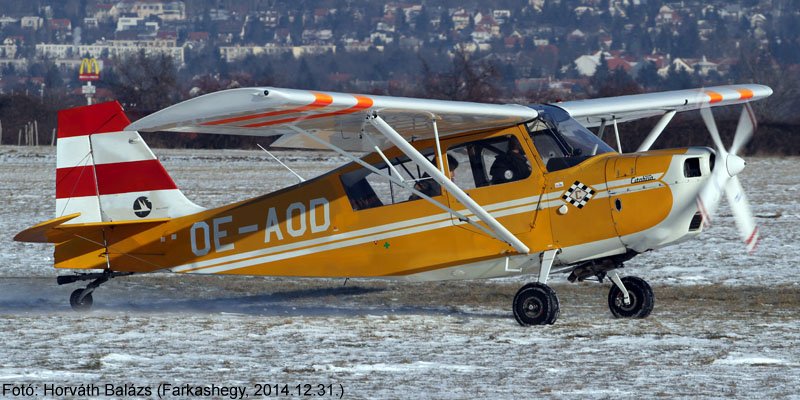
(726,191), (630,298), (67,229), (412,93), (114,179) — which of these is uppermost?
(726,191)

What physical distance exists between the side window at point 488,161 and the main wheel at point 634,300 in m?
1.55

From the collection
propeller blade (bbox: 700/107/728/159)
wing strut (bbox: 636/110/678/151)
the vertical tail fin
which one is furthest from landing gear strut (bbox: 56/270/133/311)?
propeller blade (bbox: 700/107/728/159)

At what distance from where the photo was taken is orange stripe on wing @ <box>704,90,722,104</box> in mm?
13516

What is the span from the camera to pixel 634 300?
11.9m

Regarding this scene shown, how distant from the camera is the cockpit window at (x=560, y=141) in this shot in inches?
451

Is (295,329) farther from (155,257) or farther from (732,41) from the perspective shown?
(732,41)

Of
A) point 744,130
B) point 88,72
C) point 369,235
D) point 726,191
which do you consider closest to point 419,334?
point 369,235

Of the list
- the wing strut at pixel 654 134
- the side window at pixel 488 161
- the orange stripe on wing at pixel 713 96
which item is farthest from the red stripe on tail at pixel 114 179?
the orange stripe on wing at pixel 713 96

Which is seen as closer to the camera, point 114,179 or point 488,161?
point 488,161

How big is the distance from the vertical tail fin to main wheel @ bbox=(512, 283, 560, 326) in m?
3.71

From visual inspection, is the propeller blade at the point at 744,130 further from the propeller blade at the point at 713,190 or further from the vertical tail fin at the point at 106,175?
the vertical tail fin at the point at 106,175

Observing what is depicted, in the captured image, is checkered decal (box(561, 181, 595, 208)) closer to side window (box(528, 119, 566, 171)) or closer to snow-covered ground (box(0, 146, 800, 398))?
side window (box(528, 119, 566, 171))

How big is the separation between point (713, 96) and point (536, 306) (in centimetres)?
379

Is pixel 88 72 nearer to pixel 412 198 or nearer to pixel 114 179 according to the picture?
pixel 114 179
